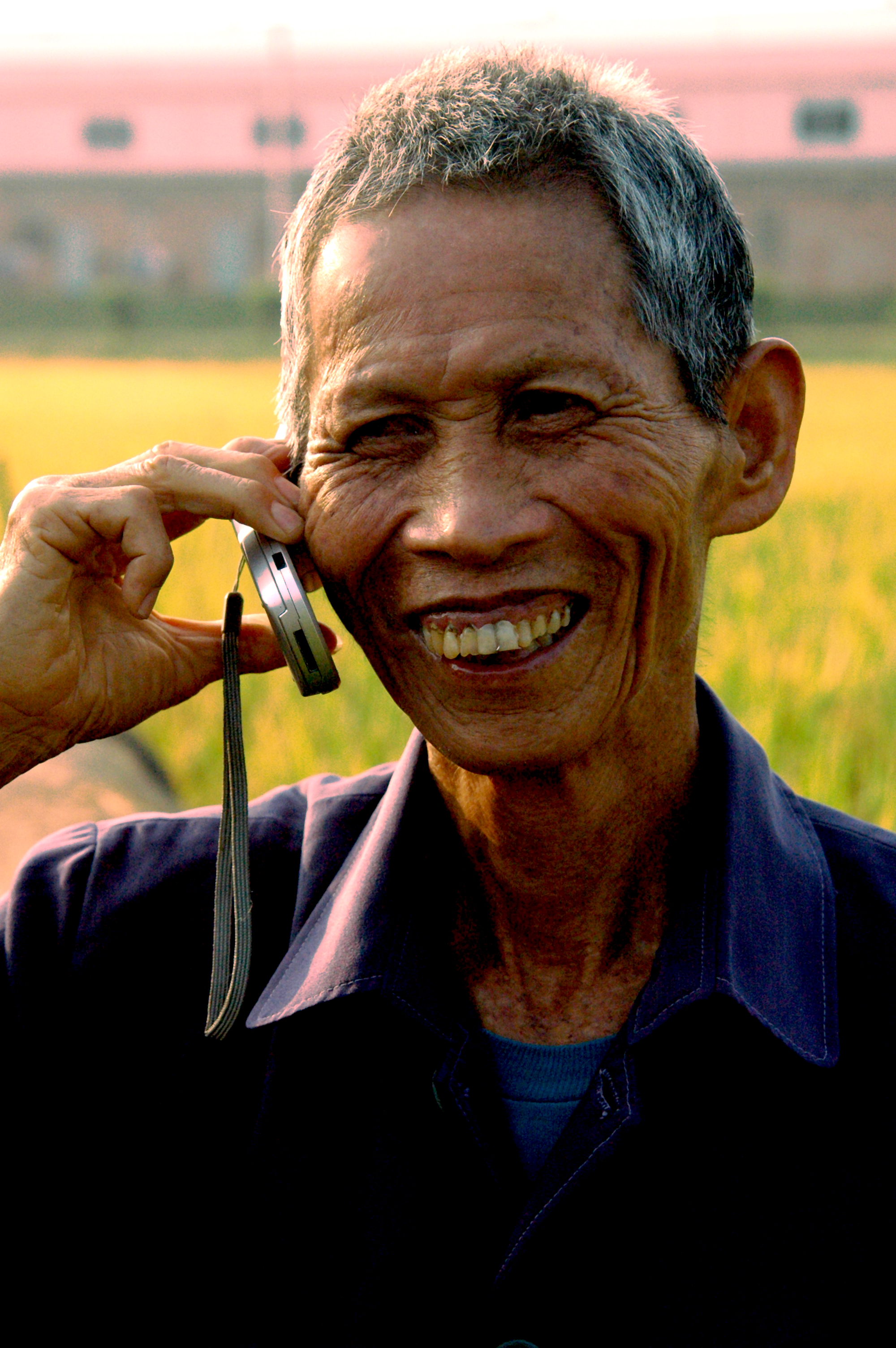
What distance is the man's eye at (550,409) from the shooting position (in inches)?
70.6

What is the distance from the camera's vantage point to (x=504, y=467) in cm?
179

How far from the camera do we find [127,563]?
84.2 inches

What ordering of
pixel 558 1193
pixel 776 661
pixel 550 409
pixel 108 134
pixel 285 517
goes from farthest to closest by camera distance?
pixel 108 134 → pixel 776 661 → pixel 285 517 → pixel 550 409 → pixel 558 1193

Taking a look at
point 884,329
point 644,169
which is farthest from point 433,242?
point 884,329

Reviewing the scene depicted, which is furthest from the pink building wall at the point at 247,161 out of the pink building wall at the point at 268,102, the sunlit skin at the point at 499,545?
the sunlit skin at the point at 499,545

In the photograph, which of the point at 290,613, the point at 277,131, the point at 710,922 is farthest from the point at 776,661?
the point at 277,131

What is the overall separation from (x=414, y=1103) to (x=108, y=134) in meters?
47.3

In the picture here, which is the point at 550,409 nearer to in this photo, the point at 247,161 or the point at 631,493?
the point at 631,493

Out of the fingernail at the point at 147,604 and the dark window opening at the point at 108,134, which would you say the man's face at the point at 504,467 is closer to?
the fingernail at the point at 147,604

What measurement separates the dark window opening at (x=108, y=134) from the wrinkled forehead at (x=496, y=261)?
45980mm

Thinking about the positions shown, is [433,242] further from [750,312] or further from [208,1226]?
[208,1226]

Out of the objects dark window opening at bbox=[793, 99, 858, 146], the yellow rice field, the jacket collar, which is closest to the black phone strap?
the jacket collar

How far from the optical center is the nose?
5.71 ft

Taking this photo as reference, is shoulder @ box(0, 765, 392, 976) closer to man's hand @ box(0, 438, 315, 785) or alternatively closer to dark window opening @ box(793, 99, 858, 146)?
man's hand @ box(0, 438, 315, 785)
